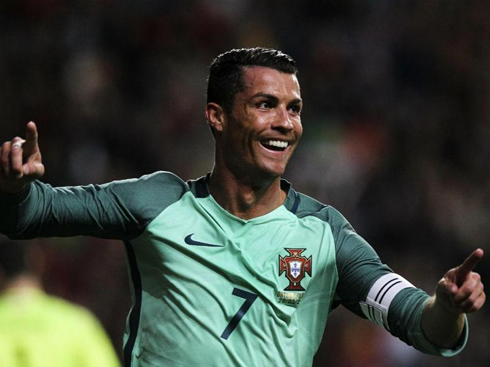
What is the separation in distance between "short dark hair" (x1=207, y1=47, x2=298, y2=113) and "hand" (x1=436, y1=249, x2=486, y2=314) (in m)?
1.34

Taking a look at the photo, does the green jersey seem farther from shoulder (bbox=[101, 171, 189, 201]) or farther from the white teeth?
the white teeth

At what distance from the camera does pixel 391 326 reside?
4.12 metres

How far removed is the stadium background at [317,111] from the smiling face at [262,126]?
163 inches

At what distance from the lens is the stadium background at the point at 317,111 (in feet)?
28.9

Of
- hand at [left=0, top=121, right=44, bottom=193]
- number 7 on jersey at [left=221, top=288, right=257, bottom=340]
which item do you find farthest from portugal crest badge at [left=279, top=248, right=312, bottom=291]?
hand at [left=0, top=121, right=44, bottom=193]

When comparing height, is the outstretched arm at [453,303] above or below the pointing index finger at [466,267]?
below

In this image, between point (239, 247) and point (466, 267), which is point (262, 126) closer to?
point (239, 247)

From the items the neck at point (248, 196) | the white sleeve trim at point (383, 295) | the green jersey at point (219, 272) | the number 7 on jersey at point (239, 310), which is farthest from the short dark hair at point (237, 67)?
the white sleeve trim at point (383, 295)

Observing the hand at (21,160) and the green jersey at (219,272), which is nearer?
the hand at (21,160)

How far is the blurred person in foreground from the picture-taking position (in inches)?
193

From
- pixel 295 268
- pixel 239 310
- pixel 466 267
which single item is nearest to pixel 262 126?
pixel 295 268

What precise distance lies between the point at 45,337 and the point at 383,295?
1.66 metres

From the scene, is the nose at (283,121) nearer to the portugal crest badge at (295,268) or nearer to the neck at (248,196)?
the neck at (248,196)

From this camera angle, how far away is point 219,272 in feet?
14.1
